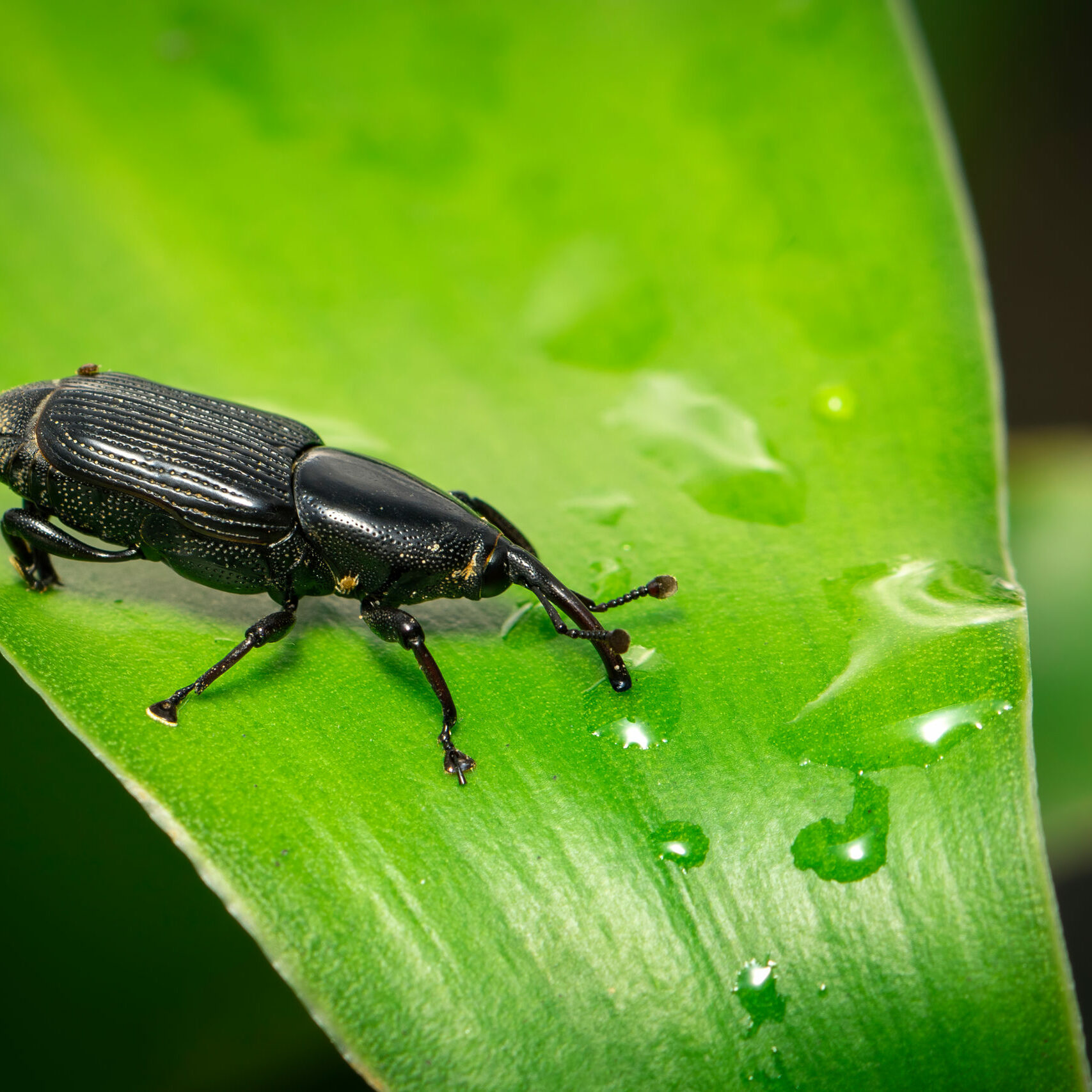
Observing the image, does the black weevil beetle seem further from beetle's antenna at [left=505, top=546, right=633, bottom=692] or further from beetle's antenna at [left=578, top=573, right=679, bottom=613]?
beetle's antenna at [left=578, top=573, right=679, bottom=613]

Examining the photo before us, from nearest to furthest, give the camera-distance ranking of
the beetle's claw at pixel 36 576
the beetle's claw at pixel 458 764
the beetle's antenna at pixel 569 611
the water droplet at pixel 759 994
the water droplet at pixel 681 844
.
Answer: the water droplet at pixel 759 994 → the water droplet at pixel 681 844 → the beetle's claw at pixel 458 764 → the beetle's antenna at pixel 569 611 → the beetle's claw at pixel 36 576

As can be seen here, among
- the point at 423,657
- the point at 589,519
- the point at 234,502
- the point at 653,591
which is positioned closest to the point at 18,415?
the point at 234,502

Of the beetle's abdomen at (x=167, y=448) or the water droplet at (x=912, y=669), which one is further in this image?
the beetle's abdomen at (x=167, y=448)

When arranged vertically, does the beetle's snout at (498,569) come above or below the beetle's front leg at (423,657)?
above

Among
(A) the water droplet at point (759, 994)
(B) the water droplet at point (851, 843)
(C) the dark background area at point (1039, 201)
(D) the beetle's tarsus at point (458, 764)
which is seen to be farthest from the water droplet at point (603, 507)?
(C) the dark background area at point (1039, 201)

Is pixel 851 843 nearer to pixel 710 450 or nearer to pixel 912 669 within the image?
pixel 912 669

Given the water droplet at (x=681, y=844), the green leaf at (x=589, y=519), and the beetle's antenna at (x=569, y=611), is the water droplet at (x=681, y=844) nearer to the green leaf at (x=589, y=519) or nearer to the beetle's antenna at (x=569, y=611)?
the green leaf at (x=589, y=519)
